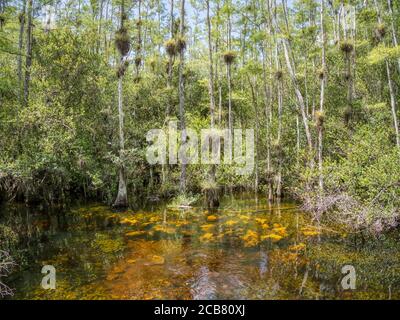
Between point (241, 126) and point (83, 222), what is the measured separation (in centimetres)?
1469

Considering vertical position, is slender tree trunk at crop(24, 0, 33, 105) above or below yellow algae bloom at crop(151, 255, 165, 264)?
above

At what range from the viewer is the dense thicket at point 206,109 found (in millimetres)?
12938

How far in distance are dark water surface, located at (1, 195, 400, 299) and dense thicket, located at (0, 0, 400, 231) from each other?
4.43ft

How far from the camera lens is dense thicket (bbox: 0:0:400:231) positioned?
12.9 m

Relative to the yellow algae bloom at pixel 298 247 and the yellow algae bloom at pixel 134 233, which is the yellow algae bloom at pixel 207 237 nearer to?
the yellow algae bloom at pixel 134 233

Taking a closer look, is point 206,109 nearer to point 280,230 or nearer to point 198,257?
point 280,230

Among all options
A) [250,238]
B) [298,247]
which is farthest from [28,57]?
[298,247]

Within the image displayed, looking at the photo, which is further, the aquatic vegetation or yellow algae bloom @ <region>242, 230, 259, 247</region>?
yellow algae bloom @ <region>242, 230, 259, 247</region>

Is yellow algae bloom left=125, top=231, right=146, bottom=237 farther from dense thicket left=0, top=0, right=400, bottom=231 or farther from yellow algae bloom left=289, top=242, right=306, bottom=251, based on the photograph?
yellow algae bloom left=289, top=242, right=306, bottom=251

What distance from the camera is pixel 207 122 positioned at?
2080cm

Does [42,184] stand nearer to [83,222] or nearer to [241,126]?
[83,222]

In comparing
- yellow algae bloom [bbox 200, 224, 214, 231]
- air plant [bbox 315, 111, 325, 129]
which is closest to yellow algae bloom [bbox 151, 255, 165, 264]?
yellow algae bloom [bbox 200, 224, 214, 231]

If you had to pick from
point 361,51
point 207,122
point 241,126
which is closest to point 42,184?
point 207,122

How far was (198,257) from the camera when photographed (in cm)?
1002
